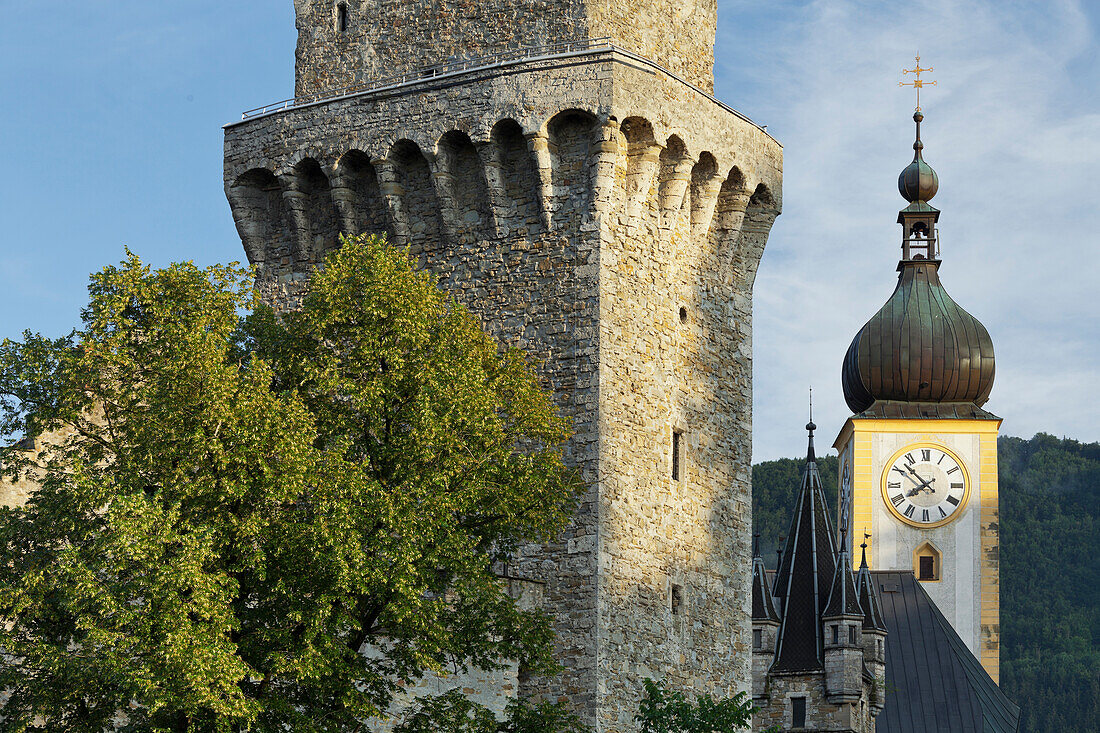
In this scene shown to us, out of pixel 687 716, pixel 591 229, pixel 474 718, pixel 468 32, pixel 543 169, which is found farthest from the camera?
pixel 468 32

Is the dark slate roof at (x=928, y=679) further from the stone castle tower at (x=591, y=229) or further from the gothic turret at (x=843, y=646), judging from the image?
the stone castle tower at (x=591, y=229)

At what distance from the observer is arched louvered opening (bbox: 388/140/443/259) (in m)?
27.9

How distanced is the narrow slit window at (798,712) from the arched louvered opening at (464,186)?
19.0 m

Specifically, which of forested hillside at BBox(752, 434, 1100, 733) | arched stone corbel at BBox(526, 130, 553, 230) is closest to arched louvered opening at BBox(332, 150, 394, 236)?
arched stone corbel at BBox(526, 130, 553, 230)

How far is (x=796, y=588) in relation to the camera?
147 ft

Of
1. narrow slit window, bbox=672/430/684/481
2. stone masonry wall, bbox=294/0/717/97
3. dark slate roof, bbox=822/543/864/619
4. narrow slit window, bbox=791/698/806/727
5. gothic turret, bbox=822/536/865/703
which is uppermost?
stone masonry wall, bbox=294/0/717/97

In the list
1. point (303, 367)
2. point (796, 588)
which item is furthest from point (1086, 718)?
point (303, 367)

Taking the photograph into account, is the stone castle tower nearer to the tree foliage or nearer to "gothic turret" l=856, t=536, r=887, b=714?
"gothic turret" l=856, t=536, r=887, b=714

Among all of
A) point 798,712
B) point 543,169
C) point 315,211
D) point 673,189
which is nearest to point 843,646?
point 798,712

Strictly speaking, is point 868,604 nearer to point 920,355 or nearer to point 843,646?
point 843,646

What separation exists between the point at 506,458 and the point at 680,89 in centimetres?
737

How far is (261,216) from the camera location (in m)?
29.8

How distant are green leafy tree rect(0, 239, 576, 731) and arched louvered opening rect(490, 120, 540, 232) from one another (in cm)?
364

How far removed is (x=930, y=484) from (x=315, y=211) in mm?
47296
